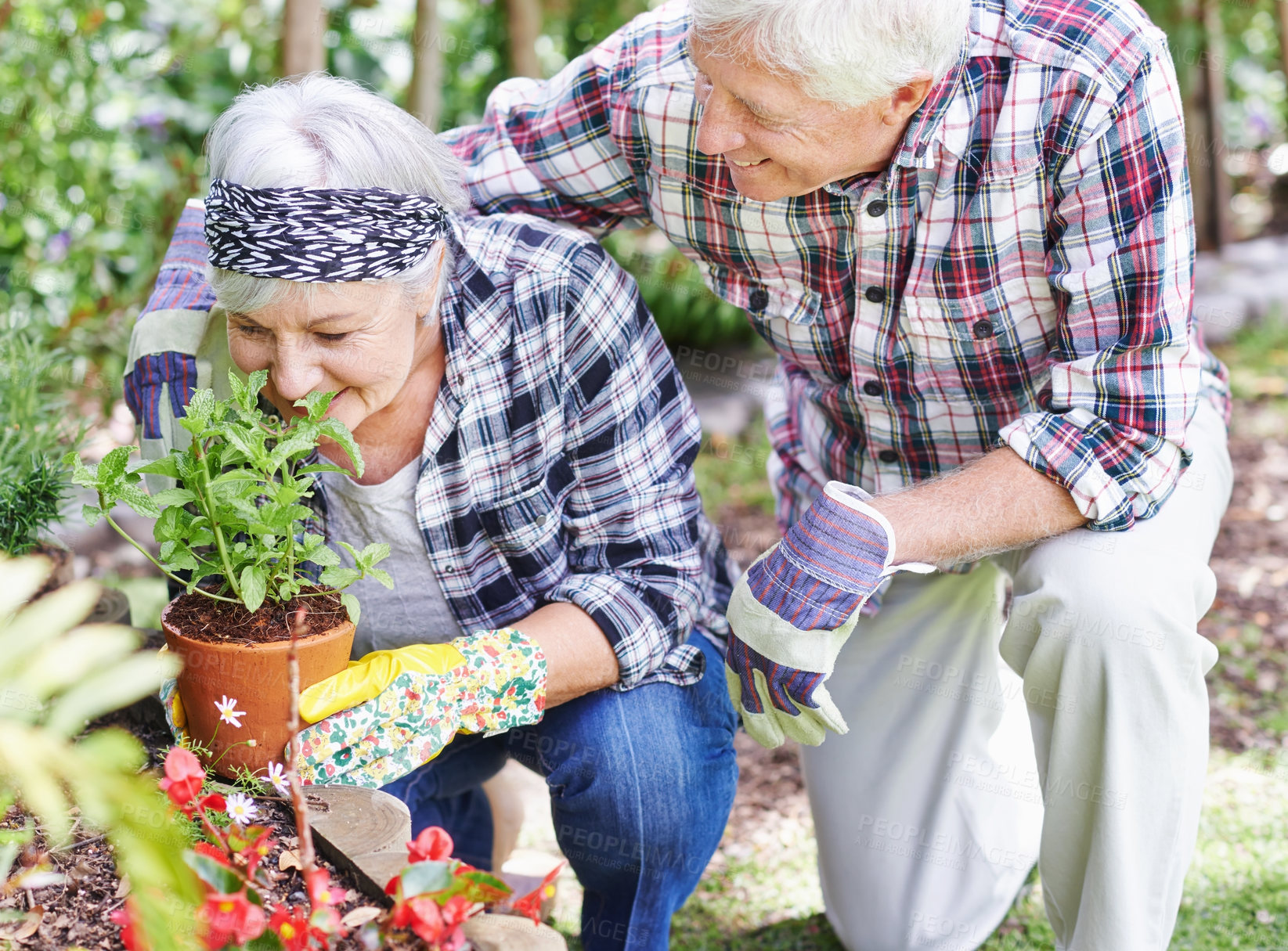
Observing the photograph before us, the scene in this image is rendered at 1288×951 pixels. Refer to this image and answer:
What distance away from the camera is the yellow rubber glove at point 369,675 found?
5.00 feet

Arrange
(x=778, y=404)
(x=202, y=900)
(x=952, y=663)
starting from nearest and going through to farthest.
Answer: (x=202, y=900)
(x=952, y=663)
(x=778, y=404)

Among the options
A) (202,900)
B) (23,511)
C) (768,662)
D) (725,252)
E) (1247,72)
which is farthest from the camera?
(1247,72)

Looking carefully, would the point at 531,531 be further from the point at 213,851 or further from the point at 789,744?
the point at 789,744

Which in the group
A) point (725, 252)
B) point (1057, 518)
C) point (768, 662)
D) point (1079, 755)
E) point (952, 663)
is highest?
point (725, 252)

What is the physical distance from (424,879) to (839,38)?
1.23m

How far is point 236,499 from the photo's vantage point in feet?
4.61

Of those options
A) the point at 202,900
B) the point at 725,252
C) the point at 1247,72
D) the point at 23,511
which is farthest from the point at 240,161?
the point at 1247,72

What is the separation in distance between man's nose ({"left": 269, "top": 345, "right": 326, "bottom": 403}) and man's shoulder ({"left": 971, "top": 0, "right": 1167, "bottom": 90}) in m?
1.16

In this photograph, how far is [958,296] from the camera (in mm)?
1930

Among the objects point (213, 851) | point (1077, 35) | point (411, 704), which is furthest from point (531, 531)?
point (1077, 35)

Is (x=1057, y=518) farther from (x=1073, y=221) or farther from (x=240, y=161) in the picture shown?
(x=240, y=161)

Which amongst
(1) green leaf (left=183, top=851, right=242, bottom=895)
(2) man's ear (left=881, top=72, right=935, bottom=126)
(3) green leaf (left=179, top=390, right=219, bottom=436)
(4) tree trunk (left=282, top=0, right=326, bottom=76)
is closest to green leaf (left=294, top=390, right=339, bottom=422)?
(3) green leaf (left=179, top=390, right=219, bottom=436)

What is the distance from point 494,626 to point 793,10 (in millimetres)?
1102

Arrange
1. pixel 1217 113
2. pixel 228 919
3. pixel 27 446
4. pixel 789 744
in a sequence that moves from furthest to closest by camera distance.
A: 1. pixel 1217 113
2. pixel 789 744
3. pixel 27 446
4. pixel 228 919
